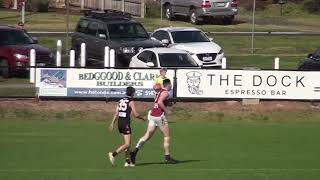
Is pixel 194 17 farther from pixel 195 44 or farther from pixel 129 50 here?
pixel 129 50

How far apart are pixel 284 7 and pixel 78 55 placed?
106ft

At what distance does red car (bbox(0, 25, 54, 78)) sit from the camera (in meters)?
30.8

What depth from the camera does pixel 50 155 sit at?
62.5 ft

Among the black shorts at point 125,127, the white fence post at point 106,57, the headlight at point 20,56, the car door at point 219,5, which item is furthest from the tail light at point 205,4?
the black shorts at point 125,127

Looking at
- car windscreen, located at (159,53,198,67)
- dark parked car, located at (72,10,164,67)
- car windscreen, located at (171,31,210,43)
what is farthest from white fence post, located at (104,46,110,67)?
car windscreen, located at (171,31,210,43)

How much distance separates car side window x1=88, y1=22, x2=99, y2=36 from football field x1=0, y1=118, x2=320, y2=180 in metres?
8.50

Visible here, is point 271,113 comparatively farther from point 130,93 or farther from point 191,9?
point 191,9

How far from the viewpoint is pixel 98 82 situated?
91.0 ft

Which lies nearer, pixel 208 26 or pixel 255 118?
pixel 255 118

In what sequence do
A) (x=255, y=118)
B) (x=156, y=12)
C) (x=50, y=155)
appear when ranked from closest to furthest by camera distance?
1. (x=50, y=155)
2. (x=255, y=118)
3. (x=156, y=12)

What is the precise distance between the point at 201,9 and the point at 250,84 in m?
22.0

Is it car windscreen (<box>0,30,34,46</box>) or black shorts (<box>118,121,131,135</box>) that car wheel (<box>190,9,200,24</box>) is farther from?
black shorts (<box>118,121,131,135</box>)

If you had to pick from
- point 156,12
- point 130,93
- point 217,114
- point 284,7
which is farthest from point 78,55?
point 284,7

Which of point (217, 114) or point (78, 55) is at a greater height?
point (78, 55)
